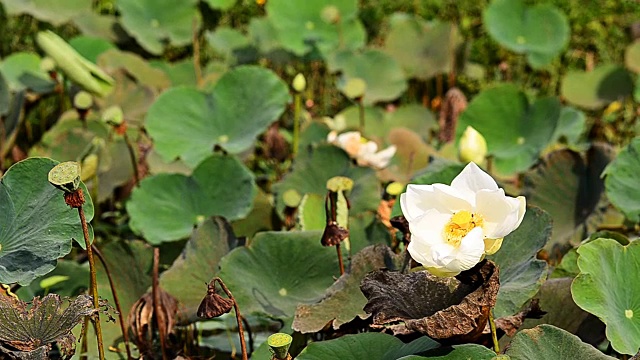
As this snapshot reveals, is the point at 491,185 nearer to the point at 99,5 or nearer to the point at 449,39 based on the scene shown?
the point at 449,39

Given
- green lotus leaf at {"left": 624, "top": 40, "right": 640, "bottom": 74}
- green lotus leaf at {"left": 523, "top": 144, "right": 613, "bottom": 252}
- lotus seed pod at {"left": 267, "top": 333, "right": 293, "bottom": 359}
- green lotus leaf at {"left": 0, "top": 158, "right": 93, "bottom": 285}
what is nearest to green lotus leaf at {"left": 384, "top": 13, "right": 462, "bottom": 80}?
green lotus leaf at {"left": 624, "top": 40, "right": 640, "bottom": 74}

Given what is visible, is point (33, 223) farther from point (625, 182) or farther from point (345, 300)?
point (625, 182)

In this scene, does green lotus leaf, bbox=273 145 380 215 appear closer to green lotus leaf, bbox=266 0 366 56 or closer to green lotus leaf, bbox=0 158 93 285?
green lotus leaf, bbox=0 158 93 285

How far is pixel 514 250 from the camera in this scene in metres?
1.53

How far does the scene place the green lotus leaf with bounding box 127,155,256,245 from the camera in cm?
207

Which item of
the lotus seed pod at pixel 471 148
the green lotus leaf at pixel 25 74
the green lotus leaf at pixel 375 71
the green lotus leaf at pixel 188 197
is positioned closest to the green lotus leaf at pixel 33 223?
the green lotus leaf at pixel 188 197

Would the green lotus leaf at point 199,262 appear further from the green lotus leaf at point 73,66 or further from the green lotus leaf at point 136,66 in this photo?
the green lotus leaf at point 136,66

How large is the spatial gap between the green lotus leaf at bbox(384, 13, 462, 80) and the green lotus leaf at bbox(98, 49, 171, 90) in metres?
0.79

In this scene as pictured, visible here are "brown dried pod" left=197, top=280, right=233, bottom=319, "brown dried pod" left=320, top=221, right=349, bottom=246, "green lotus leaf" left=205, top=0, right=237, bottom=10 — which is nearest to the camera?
"brown dried pod" left=197, top=280, right=233, bottom=319

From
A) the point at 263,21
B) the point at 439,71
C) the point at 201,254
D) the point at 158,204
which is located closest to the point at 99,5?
the point at 263,21

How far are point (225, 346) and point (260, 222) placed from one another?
0.31 meters

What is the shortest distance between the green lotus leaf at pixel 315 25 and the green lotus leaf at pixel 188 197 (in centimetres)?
117

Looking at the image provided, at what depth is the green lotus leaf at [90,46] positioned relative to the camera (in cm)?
313

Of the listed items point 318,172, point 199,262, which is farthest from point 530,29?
point 199,262
